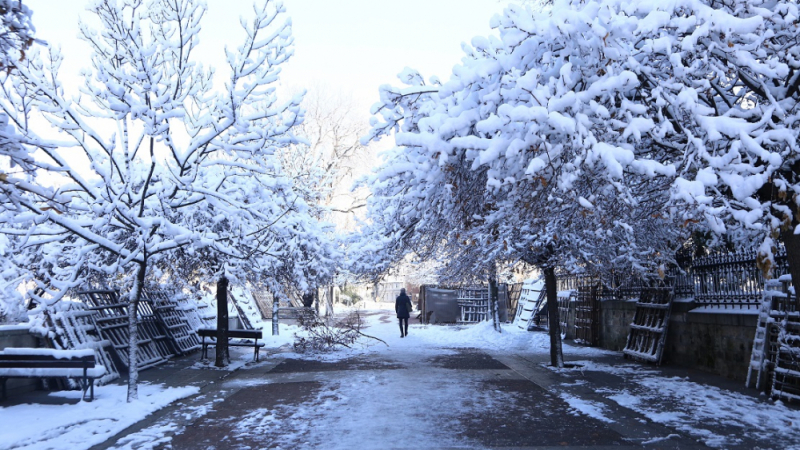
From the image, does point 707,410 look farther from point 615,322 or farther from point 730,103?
point 615,322

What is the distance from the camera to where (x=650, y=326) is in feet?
44.9

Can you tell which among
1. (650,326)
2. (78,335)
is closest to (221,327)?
(78,335)

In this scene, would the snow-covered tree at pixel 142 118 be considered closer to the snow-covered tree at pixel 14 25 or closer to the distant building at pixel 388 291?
the snow-covered tree at pixel 14 25

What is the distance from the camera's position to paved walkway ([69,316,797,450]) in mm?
6816

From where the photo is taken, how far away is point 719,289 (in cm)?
1150

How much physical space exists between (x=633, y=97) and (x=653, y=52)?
591mm

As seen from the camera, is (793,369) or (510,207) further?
(793,369)

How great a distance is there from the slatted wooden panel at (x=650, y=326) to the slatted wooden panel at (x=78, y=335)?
448 inches

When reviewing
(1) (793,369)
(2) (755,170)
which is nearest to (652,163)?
(2) (755,170)

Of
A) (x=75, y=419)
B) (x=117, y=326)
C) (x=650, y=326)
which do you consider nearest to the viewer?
(x=75, y=419)

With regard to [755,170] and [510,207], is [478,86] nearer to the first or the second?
[510,207]

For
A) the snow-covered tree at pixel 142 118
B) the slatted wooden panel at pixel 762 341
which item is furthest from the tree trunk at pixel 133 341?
the slatted wooden panel at pixel 762 341

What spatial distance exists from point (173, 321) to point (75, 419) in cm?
931

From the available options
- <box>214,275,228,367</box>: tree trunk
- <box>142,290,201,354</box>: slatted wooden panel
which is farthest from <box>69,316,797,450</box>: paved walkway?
<box>142,290,201,354</box>: slatted wooden panel
